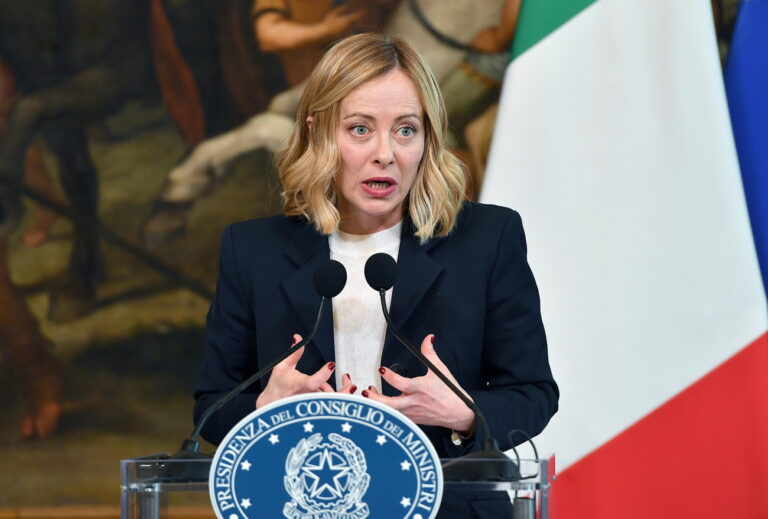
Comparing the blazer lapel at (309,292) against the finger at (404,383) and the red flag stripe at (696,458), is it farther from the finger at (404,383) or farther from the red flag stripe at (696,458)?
the red flag stripe at (696,458)

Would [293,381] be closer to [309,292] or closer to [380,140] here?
[309,292]

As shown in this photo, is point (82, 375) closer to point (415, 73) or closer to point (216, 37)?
point (216, 37)

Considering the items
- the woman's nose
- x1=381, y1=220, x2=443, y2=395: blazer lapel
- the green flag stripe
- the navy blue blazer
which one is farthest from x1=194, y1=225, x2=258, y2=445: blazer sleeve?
the green flag stripe

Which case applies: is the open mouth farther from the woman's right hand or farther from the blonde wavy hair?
the woman's right hand

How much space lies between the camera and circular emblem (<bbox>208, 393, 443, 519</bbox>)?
4.53ft

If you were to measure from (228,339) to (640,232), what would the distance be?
189cm

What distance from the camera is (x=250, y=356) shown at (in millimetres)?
2254

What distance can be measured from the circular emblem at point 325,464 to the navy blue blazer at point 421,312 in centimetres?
59

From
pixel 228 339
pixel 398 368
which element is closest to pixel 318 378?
pixel 398 368

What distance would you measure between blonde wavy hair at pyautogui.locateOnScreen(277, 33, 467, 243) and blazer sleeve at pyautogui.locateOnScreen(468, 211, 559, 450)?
16 centimetres

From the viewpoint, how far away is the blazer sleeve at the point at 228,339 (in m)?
2.18

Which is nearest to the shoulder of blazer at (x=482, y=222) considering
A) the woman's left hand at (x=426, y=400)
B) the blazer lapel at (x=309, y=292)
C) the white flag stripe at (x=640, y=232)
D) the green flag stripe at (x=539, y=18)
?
the blazer lapel at (x=309, y=292)

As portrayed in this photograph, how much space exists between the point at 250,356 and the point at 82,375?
2440 mm

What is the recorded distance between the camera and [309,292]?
85.4 inches
